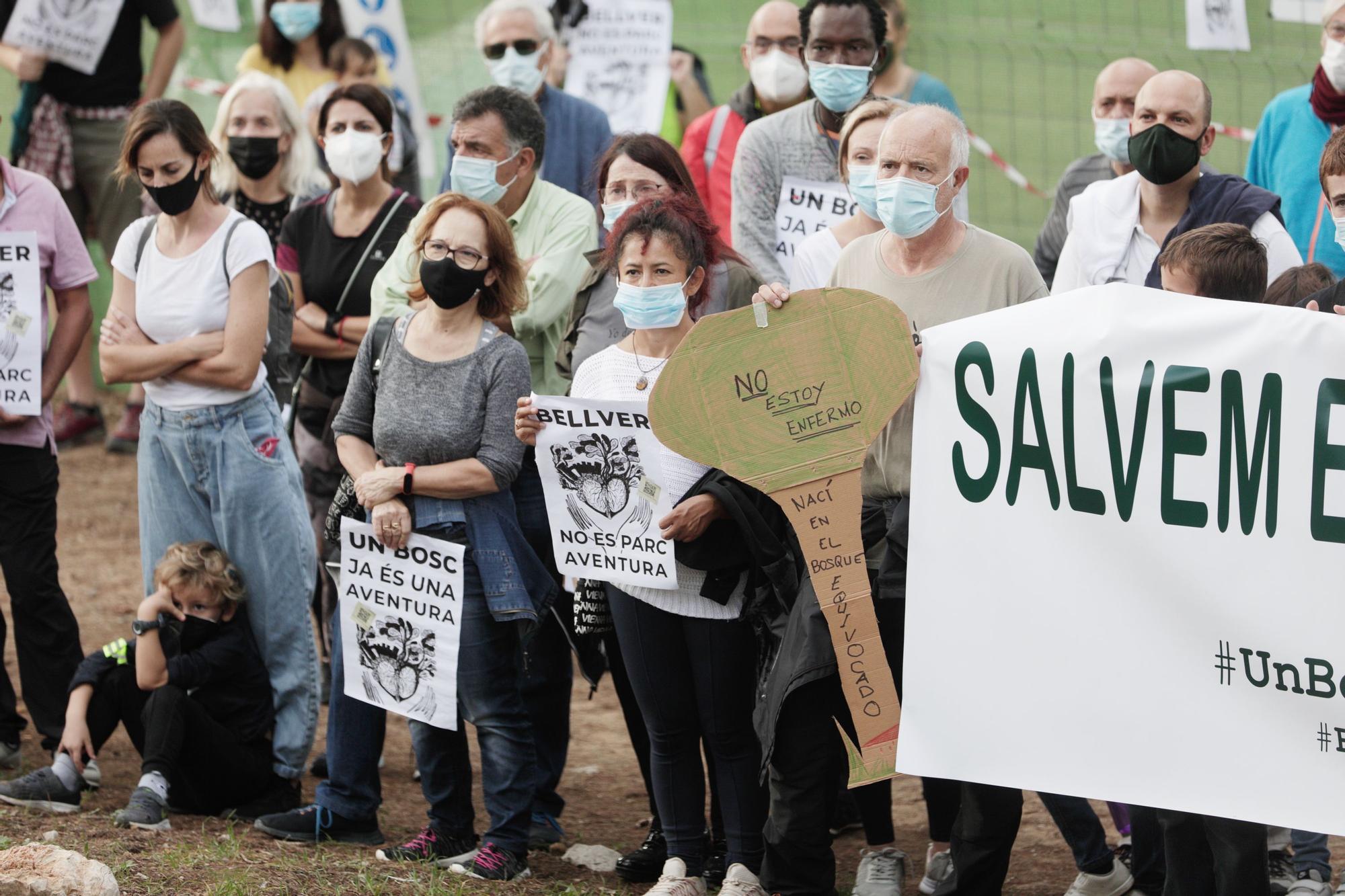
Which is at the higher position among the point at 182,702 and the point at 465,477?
the point at 465,477

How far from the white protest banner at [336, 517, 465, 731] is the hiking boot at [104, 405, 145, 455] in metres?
5.70

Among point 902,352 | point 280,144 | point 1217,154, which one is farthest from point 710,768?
point 1217,154

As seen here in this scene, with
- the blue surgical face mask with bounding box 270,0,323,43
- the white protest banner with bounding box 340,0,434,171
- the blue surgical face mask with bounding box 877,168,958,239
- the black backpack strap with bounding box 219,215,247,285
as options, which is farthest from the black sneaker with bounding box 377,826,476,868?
the white protest banner with bounding box 340,0,434,171

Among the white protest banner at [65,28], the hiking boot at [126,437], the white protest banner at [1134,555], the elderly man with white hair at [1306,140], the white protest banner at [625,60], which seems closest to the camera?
the white protest banner at [1134,555]

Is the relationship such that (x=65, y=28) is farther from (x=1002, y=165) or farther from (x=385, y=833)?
(x=385, y=833)

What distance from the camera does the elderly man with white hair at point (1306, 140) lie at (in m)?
6.17

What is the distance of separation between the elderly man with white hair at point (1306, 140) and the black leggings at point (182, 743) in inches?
161

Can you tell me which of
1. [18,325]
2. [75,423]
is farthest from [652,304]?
[75,423]

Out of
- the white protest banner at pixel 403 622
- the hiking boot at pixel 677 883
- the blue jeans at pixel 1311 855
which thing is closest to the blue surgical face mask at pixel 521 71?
the white protest banner at pixel 403 622

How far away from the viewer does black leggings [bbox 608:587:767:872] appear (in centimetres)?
493

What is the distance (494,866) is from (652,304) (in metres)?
1.80

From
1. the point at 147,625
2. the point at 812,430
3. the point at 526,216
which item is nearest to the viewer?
the point at 812,430

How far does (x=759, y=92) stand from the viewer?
7512 millimetres

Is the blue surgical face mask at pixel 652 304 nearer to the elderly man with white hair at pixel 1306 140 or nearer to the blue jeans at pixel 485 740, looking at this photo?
the blue jeans at pixel 485 740
